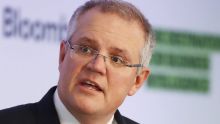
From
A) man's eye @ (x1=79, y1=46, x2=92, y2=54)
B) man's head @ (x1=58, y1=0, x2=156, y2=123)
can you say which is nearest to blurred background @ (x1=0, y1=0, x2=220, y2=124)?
man's head @ (x1=58, y1=0, x2=156, y2=123)

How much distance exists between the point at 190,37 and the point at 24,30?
4.20 feet

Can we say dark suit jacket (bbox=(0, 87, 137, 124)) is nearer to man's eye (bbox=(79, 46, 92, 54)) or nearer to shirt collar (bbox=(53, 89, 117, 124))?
shirt collar (bbox=(53, 89, 117, 124))

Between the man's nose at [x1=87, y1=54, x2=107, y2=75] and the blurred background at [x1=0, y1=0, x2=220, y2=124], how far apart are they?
1.24m

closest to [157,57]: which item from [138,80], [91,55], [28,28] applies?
[28,28]

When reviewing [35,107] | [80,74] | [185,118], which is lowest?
[185,118]

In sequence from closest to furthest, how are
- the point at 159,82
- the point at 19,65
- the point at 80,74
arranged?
the point at 80,74 < the point at 19,65 < the point at 159,82

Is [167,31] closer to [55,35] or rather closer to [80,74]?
[55,35]

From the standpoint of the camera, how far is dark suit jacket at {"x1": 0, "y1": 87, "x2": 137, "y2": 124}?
2061 mm

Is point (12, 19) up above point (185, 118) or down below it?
above

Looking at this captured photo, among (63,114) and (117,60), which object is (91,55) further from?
(63,114)

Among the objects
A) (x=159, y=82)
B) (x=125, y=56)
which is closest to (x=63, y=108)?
(x=125, y=56)

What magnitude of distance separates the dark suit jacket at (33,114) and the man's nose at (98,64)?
0.80 ft

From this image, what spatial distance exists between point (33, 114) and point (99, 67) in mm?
323

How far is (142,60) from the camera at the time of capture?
7.43 feet
